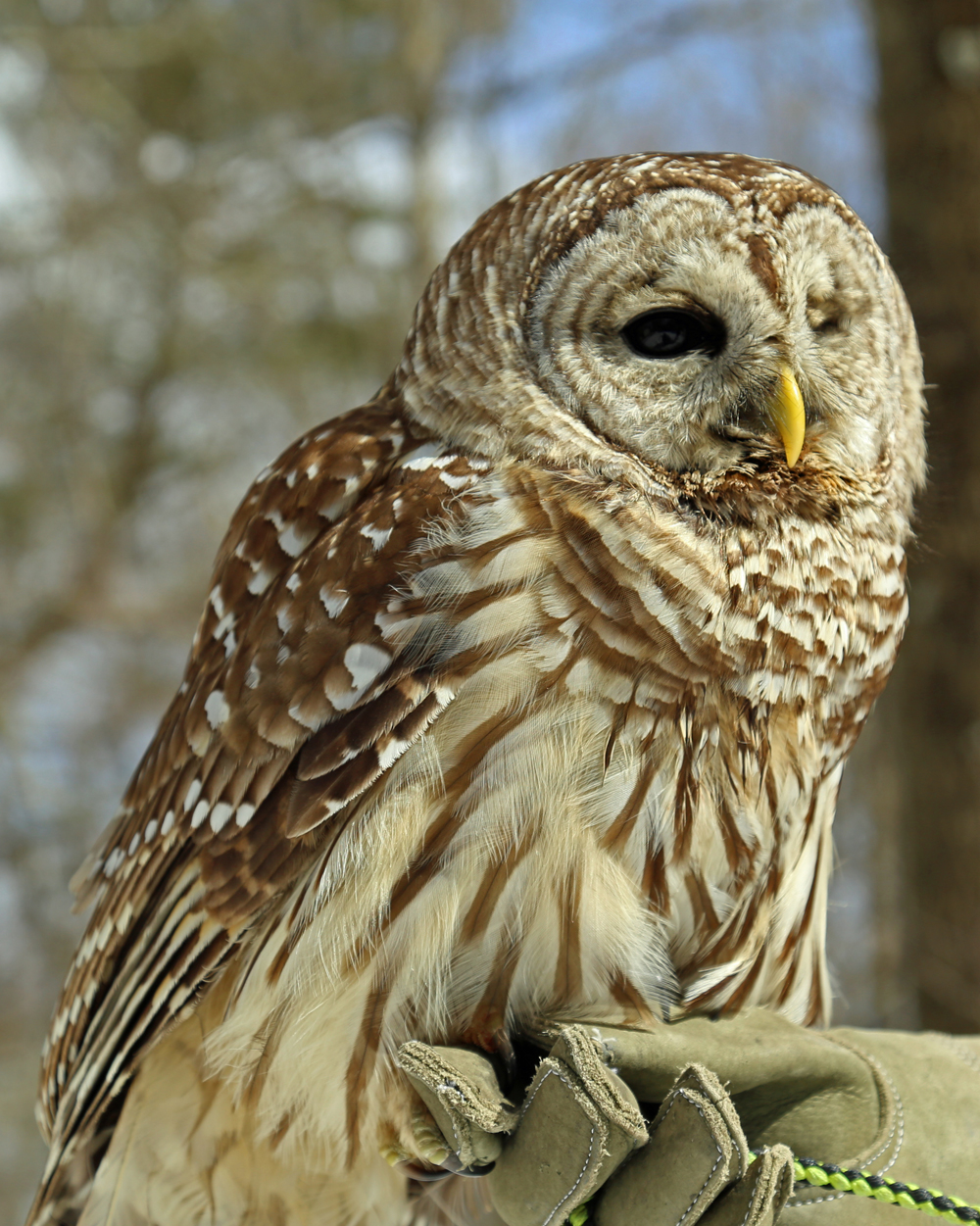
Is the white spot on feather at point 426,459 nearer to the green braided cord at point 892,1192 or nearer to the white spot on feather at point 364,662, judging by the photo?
the white spot on feather at point 364,662

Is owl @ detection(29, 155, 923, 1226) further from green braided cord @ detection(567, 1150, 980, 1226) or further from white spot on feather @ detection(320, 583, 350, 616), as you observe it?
green braided cord @ detection(567, 1150, 980, 1226)

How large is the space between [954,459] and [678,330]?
2304 mm

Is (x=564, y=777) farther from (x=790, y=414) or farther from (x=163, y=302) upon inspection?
(x=163, y=302)

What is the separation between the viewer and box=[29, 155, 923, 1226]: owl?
157 cm

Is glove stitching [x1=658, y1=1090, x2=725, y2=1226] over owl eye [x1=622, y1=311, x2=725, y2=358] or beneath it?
beneath

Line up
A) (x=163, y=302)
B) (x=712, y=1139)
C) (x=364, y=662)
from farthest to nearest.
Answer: (x=163, y=302) < (x=364, y=662) < (x=712, y=1139)

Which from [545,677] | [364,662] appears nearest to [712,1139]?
[545,677]

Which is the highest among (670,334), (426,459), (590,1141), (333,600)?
(670,334)

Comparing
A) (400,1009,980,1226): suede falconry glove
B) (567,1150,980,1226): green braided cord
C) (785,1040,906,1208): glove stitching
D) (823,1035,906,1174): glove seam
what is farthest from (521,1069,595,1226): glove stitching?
(823,1035,906,1174): glove seam

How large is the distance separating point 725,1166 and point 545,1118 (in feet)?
0.87

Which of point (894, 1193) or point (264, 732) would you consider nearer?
point (894, 1193)

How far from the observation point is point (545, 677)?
1.54 metres

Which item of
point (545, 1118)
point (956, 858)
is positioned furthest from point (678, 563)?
point (956, 858)

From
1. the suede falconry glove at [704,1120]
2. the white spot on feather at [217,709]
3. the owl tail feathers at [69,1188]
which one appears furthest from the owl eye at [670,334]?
the owl tail feathers at [69,1188]
